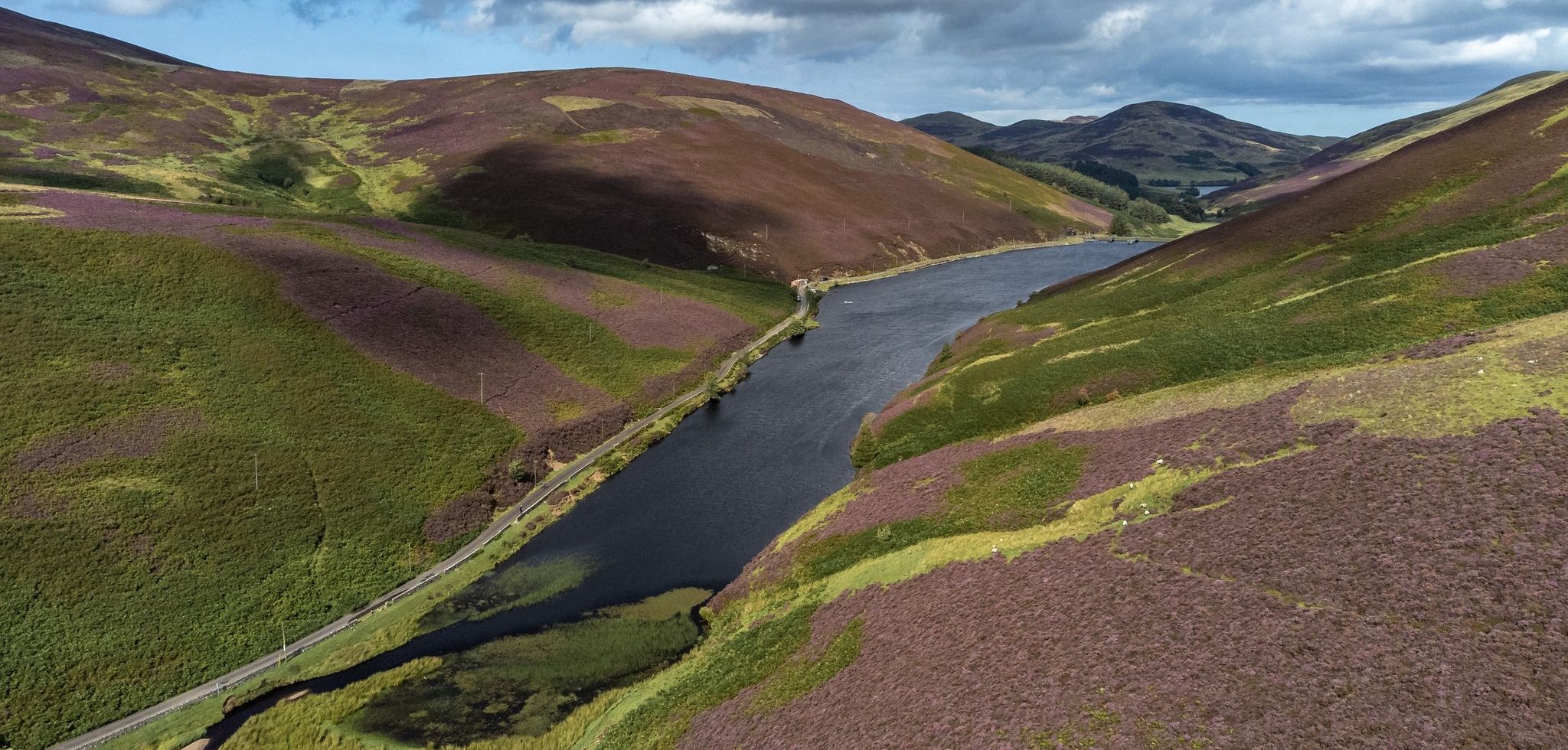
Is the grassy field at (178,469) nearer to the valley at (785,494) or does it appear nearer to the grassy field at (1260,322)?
the valley at (785,494)

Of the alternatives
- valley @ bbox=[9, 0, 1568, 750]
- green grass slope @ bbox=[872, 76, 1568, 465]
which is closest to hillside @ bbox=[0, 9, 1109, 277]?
valley @ bbox=[9, 0, 1568, 750]

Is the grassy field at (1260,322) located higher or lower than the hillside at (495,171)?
lower

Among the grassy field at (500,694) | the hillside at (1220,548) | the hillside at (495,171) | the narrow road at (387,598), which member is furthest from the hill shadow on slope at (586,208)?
the grassy field at (500,694)

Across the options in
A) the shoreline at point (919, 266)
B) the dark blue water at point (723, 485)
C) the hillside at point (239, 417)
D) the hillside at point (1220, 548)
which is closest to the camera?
the hillside at point (1220, 548)

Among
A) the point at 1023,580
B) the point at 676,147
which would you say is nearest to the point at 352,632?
the point at 1023,580

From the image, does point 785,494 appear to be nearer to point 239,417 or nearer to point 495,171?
point 239,417

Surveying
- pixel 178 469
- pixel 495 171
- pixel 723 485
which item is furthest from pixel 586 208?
pixel 178 469
